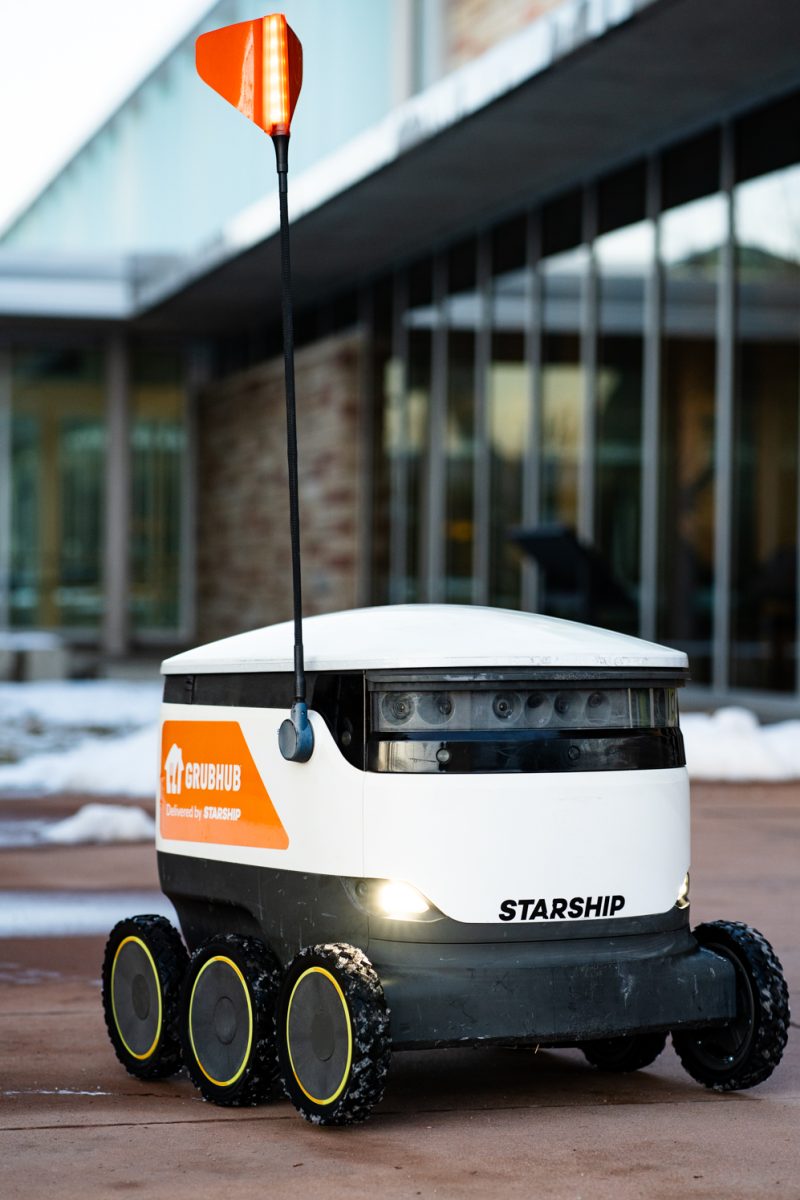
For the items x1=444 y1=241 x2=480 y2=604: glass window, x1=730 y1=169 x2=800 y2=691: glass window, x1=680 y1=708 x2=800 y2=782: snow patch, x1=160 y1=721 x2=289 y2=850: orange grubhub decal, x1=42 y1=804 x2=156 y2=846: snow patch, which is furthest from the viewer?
x1=444 y1=241 x2=480 y2=604: glass window

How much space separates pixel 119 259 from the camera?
25344 millimetres

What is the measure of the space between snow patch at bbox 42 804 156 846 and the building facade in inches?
230

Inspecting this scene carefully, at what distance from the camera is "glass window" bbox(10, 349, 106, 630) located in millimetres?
28734

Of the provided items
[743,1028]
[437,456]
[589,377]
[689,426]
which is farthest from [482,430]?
[743,1028]

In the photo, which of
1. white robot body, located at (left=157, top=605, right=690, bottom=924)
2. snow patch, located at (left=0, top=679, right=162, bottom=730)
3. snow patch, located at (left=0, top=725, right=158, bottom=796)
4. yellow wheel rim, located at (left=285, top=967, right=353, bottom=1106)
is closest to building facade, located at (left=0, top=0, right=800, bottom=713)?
snow patch, located at (left=0, top=679, right=162, bottom=730)

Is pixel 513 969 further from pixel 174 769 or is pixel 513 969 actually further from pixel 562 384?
pixel 562 384

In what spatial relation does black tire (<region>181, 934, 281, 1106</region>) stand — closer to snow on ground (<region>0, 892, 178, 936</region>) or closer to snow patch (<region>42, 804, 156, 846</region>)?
snow on ground (<region>0, 892, 178, 936</region>)

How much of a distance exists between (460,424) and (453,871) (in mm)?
16050

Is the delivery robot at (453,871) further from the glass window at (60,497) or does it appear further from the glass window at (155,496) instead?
the glass window at (60,497)

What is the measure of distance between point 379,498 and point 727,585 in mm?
7959

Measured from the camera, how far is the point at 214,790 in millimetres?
4160

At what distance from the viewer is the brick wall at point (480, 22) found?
653 inches

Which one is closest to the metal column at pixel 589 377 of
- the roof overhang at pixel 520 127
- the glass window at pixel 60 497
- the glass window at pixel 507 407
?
the roof overhang at pixel 520 127

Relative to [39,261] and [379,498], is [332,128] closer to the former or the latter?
[379,498]
